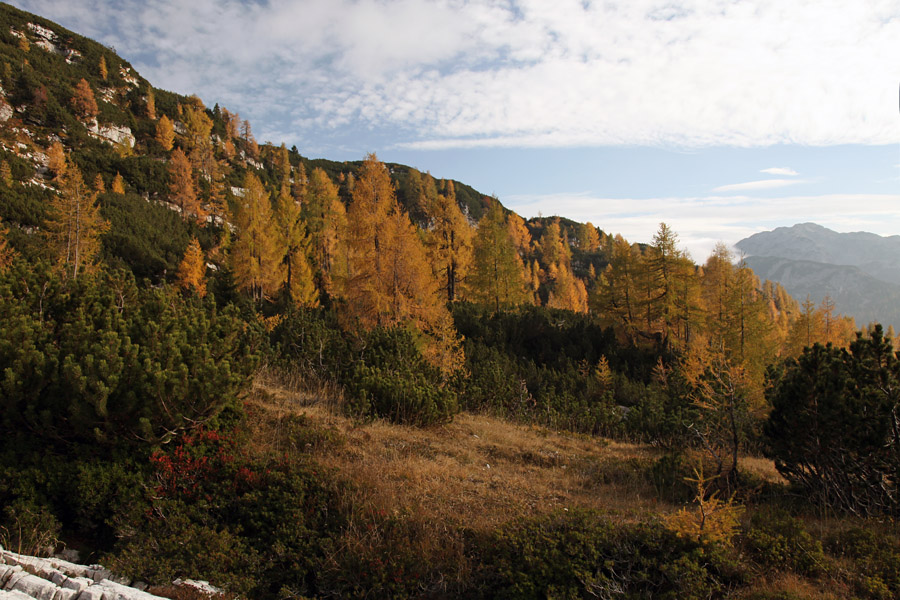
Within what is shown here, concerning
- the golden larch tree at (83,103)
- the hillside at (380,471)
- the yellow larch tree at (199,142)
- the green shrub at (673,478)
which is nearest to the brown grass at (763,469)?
the hillside at (380,471)

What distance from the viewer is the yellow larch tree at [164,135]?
174 ft

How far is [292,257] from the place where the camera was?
2838 cm

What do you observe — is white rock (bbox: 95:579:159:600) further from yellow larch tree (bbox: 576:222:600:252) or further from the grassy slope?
yellow larch tree (bbox: 576:222:600:252)

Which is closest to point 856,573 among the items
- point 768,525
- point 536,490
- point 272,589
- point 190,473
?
point 768,525

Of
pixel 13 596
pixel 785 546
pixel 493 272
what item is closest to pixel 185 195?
pixel 493 272

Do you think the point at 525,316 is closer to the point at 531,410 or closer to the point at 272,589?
the point at 531,410

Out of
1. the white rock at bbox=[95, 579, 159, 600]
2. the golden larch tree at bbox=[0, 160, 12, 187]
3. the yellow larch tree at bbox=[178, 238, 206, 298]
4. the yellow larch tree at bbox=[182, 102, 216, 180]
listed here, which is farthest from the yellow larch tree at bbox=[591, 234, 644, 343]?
the yellow larch tree at bbox=[182, 102, 216, 180]

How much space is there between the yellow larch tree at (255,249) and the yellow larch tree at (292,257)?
786mm

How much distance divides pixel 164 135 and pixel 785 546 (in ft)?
218

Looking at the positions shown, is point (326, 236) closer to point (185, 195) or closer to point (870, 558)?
point (185, 195)

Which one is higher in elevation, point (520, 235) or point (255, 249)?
point (520, 235)

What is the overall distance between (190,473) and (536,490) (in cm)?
419

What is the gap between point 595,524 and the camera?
4.44 m

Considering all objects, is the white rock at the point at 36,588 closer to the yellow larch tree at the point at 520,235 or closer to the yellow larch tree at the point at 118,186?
the yellow larch tree at the point at 118,186
